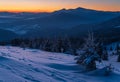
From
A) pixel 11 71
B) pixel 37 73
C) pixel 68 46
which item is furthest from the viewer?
pixel 68 46

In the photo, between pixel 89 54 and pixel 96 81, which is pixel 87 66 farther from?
pixel 96 81

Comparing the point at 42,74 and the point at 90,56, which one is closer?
the point at 42,74

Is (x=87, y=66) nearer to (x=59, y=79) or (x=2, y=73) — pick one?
(x=59, y=79)

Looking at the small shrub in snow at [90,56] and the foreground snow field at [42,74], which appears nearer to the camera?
the foreground snow field at [42,74]

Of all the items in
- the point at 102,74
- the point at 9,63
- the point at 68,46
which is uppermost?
the point at 9,63

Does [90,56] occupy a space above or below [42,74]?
above

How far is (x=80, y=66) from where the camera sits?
22297mm

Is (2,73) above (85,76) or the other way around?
above

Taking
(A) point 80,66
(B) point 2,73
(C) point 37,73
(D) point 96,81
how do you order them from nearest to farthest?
(B) point 2,73
(C) point 37,73
(D) point 96,81
(A) point 80,66

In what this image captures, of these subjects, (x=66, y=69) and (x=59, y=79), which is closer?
(x=59, y=79)

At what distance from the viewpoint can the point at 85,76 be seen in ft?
65.2

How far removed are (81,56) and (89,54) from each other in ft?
4.40

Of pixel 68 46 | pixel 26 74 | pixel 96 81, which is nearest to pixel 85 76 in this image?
pixel 96 81

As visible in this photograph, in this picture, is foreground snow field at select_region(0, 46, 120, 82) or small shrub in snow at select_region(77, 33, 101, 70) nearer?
foreground snow field at select_region(0, 46, 120, 82)
